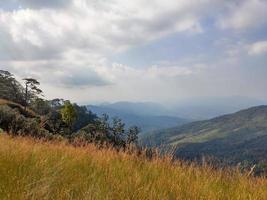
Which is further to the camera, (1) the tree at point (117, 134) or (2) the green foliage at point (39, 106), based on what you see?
(2) the green foliage at point (39, 106)

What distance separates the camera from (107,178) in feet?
18.3

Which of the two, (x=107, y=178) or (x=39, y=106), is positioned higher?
(x=39, y=106)

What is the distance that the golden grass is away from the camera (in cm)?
455

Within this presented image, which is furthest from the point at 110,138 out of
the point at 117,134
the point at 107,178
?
the point at 107,178

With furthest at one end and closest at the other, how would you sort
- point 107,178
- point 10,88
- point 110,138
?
point 10,88
point 110,138
point 107,178

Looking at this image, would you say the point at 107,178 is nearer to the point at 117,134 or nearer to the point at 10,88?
the point at 117,134

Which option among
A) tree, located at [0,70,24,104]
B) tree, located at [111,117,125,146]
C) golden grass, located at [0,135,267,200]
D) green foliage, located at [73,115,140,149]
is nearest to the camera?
golden grass, located at [0,135,267,200]

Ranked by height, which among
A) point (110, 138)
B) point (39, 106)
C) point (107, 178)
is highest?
point (39, 106)

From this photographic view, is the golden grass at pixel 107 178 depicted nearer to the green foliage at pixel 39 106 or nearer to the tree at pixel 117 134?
the tree at pixel 117 134

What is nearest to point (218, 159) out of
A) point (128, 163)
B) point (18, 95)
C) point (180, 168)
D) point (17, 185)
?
point (180, 168)

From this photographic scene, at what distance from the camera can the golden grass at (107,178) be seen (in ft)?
14.9

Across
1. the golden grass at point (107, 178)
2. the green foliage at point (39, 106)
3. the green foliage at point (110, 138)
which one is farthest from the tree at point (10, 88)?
the golden grass at point (107, 178)

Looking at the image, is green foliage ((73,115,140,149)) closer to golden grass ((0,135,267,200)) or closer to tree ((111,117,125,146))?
tree ((111,117,125,146))

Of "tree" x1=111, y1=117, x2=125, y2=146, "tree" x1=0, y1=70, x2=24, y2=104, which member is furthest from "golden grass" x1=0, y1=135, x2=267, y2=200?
"tree" x1=0, y1=70, x2=24, y2=104
